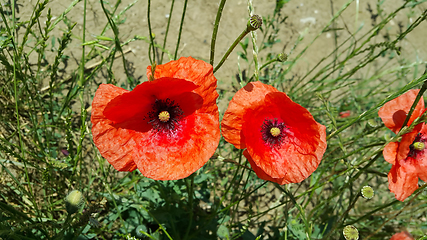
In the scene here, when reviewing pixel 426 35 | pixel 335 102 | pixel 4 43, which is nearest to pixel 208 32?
pixel 335 102

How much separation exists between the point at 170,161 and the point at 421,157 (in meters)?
1.52

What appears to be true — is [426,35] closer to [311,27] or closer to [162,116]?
[311,27]

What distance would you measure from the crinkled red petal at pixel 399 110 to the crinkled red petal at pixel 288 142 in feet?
1.70

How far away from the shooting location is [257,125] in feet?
5.13

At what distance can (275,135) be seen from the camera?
1536 millimetres

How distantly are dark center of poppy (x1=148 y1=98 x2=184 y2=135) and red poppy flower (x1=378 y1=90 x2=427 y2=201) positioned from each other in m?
1.13

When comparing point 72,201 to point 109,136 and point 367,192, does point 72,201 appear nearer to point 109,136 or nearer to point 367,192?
point 109,136

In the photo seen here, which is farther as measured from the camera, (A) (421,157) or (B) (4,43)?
(A) (421,157)

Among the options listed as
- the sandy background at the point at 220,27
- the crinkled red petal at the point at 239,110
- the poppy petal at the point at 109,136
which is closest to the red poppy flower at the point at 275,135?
the crinkled red petal at the point at 239,110

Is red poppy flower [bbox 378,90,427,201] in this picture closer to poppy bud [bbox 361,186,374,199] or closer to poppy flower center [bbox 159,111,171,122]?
poppy bud [bbox 361,186,374,199]

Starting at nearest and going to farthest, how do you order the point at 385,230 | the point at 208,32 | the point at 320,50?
the point at 385,230, the point at 208,32, the point at 320,50

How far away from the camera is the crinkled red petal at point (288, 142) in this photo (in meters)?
1.37

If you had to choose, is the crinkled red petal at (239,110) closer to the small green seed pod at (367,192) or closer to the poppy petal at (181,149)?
the poppy petal at (181,149)

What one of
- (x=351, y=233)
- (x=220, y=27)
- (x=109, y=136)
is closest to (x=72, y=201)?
(x=109, y=136)
